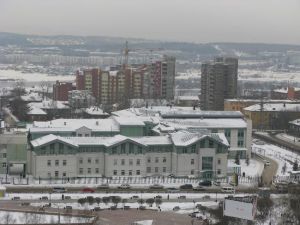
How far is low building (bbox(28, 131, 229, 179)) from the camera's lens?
1385cm

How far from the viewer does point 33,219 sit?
10.3 meters

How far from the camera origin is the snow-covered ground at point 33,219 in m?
10.2

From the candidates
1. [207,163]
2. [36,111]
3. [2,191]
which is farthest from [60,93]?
[2,191]

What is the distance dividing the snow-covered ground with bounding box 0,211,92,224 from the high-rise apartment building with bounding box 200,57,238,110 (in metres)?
19.3

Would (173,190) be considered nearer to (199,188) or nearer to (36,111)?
(199,188)

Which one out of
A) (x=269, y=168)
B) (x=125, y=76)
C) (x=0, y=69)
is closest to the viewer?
(x=269, y=168)

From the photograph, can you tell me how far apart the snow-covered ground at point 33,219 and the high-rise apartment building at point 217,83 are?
63.2 ft

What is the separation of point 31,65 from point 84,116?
1827 inches

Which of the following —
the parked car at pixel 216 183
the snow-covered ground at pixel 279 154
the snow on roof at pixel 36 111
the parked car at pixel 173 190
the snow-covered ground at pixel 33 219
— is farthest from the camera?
the snow on roof at pixel 36 111

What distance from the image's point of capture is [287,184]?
1345 cm

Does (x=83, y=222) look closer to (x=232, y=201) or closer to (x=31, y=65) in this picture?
(x=232, y=201)

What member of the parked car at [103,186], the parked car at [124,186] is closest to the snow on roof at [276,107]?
the parked car at [124,186]

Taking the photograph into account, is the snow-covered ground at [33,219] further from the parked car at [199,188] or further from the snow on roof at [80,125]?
the snow on roof at [80,125]

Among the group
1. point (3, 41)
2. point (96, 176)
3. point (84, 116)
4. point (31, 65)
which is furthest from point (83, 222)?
point (3, 41)
